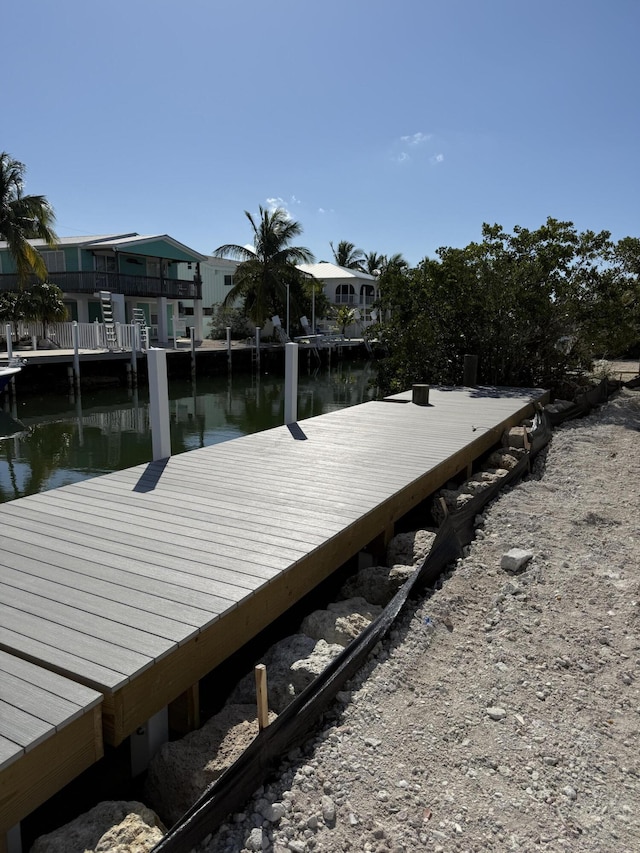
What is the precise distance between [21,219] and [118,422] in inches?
471

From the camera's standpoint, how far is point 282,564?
3479 mm

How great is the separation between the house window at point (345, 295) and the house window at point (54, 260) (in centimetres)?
2306

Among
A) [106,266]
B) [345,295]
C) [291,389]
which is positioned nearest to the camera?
[291,389]

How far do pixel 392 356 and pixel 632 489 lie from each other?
8.96 meters

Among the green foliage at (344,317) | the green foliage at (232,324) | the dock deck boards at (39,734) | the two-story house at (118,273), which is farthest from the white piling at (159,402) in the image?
the green foliage at (344,317)

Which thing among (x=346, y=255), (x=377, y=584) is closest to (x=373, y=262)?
(x=346, y=255)

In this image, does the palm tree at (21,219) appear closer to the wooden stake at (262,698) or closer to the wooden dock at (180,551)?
the wooden dock at (180,551)

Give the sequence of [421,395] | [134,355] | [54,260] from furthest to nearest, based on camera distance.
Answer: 1. [54,260]
2. [134,355]
3. [421,395]

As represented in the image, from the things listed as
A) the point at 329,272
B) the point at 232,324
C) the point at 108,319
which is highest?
the point at 329,272


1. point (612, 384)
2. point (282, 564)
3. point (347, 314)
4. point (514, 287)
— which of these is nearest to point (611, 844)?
point (282, 564)

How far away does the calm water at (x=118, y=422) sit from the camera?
12.0 meters

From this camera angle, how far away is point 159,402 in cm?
596

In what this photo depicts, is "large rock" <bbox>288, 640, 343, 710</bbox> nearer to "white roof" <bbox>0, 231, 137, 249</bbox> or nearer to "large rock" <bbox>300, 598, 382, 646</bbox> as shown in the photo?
"large rock" <bbox>300, 598, 382, 646</bbox>

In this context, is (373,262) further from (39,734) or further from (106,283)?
(39,734)
